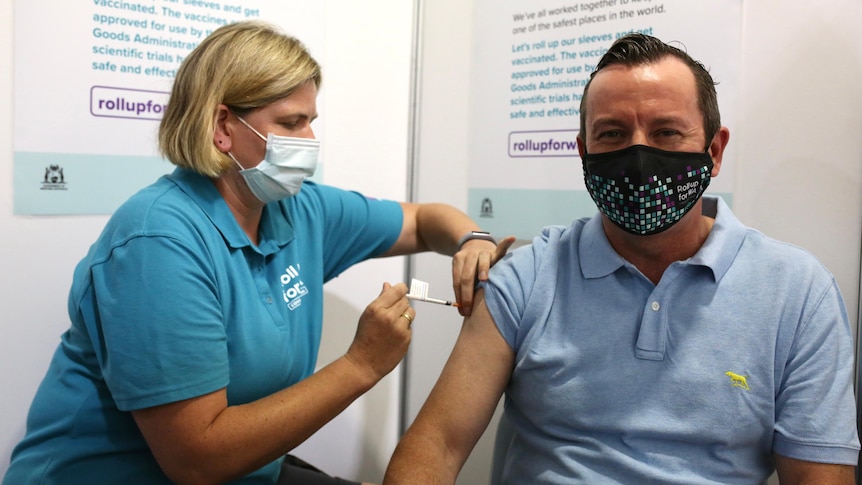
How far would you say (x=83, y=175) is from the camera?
72.6 inches

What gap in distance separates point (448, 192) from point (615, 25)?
78 centimetres

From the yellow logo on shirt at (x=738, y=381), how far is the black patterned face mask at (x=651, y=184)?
0.95 ft

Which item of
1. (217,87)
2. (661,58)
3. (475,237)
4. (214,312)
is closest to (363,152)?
(475,237)

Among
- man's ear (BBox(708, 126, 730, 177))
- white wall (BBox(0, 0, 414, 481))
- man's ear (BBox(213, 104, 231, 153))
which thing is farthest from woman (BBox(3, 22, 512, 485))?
white wall (BBox(0, 0, 414, 481))

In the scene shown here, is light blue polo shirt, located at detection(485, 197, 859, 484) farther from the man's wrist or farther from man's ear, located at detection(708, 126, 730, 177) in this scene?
the man's wrist

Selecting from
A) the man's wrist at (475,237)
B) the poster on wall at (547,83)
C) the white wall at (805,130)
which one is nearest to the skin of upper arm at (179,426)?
the man's wrist at (475,237)

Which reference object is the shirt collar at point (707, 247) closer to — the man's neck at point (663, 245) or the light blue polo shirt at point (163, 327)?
the man's neck at point (663, 245)

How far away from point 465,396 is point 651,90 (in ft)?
2.26

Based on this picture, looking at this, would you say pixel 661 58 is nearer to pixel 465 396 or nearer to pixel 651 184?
pixel 651 184

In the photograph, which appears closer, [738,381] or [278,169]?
[738,381]

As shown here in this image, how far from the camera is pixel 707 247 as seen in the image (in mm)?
1317

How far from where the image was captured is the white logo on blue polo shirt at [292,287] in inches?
62.7

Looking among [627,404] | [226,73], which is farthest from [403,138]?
[627,404]

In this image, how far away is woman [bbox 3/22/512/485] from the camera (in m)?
1.27
